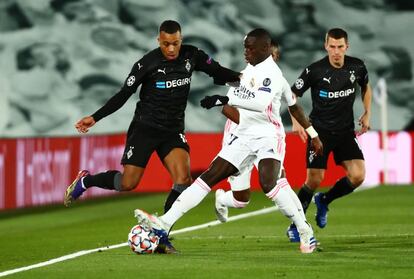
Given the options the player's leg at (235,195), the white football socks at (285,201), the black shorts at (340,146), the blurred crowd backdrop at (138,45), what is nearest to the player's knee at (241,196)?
the player's leg at (235,195)

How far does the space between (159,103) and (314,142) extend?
1571mm

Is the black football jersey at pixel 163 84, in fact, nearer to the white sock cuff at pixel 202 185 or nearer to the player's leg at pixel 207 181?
the player's leg at pixel 207 181

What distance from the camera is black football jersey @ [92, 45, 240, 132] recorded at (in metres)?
11.5

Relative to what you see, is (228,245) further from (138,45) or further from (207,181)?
(138,45)

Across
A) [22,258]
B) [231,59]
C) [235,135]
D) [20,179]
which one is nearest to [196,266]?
[235,135]

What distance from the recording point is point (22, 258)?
11602mm

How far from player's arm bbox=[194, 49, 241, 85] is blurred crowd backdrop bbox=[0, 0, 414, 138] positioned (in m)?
16.4

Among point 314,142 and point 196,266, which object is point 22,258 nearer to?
point 196,266

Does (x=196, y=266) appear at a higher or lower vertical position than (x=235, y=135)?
lower

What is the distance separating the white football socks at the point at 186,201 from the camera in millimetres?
10789

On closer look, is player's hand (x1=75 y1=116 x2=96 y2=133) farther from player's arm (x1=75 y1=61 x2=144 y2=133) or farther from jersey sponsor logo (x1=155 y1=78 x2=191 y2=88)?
jersey sponsor logo (x1=155 y1=78 x2=191 y2=88)

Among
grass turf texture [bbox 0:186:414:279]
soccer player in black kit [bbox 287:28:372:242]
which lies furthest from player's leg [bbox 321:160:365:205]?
grass turf texture [bbox 0:186:414:279]

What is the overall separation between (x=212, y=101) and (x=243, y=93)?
0.34m

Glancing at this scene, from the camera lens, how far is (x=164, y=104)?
1159cm
